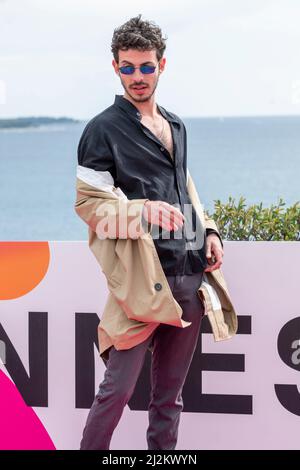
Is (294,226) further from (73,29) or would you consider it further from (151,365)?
(73,29)

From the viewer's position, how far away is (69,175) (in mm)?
28203

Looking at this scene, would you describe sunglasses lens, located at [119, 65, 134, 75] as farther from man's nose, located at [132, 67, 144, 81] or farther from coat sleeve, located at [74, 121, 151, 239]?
coat sleeve, located at [74, 121, 151, 239]

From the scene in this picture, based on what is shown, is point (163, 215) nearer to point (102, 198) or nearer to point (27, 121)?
point (102, 198)

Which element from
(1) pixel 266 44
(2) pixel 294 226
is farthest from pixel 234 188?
(2) pixel 294 226

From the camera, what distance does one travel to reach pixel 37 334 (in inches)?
122

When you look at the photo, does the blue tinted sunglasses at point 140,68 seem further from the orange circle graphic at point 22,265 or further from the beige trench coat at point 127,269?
the orange circle graphic at point 22,265

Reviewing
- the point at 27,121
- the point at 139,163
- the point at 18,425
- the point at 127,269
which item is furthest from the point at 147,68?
the point at 27,121

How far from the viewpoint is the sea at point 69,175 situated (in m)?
22.3

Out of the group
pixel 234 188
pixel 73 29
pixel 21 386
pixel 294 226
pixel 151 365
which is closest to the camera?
pixel 151 365

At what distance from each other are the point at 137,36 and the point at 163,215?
1.83ft

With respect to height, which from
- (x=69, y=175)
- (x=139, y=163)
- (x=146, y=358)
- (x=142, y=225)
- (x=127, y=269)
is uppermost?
(x=139, y=163)

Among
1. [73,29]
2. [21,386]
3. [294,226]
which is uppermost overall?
[73,29]

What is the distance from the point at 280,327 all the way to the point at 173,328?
19.9 inches

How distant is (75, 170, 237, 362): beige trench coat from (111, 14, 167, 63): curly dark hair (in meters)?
0.43
